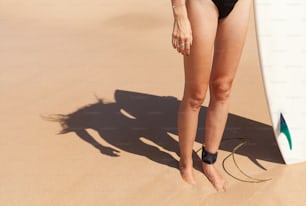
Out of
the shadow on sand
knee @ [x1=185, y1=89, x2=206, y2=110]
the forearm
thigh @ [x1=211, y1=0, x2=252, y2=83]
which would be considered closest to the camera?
the forearm

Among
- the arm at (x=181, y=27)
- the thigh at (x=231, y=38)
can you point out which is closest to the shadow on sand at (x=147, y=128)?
the thigh at (x=231, y=38)

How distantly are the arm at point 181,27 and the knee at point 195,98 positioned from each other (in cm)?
30

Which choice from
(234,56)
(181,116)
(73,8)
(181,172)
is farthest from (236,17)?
(73,8)

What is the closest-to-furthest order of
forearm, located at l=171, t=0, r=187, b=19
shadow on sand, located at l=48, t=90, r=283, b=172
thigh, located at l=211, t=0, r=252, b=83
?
forearm, located at l=171, t=0, r=187, b=19 → thigh, located at l=211, t=0, r=252, b=83 → shadow on sand, located at l=48, t=90, r=283, b=172

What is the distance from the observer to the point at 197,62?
81.7 inches

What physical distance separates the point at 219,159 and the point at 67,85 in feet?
5.73

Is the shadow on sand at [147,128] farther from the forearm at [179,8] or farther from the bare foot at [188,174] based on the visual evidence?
the forearm at [179,8]

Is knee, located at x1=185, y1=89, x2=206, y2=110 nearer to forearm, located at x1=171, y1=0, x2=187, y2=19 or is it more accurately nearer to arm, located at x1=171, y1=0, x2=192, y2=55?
arm, located at x1=171, y1=0, x2=192, y2=55

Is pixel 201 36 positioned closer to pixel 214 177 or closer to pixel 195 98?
pixel 195 98

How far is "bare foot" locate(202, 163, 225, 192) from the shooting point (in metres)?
2.45

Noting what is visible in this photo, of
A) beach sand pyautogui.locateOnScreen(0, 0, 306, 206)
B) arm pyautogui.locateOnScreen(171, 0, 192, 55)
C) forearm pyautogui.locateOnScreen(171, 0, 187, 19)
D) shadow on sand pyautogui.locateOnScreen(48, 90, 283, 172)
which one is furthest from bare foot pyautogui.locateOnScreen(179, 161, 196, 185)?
forearm pyautogui.locateOnScreen(171, 0, 187, 19)

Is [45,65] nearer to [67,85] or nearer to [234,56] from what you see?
[67,85]

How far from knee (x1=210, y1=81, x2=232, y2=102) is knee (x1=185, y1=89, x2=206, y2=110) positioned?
3.8 inches

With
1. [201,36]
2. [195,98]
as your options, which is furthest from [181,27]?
[195,98]
